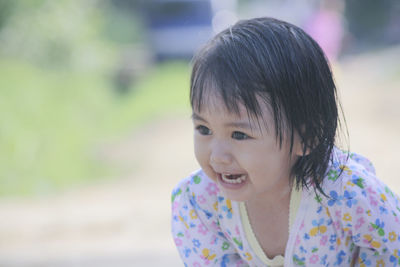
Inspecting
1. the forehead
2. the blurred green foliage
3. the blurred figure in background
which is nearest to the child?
the forehead

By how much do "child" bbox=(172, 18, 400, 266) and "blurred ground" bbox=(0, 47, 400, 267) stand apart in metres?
1.43

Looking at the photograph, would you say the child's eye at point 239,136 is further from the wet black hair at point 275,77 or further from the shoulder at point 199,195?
the shoulder at point 199,195

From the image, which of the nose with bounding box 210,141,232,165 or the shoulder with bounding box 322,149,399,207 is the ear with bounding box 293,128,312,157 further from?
the nose with bounding box 210,141,232,165

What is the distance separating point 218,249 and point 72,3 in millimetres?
6971

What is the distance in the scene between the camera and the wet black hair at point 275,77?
1.46m

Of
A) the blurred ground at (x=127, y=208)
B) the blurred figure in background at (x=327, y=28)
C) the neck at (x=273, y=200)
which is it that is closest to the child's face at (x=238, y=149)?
the neck at (x=273, y=200)

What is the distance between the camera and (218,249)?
173cm

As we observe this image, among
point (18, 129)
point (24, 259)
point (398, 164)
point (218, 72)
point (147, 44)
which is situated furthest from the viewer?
point (147, 44)

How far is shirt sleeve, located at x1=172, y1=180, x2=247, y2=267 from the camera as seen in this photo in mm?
1703

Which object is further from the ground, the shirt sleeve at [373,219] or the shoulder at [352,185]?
the shoulder at [352,185]

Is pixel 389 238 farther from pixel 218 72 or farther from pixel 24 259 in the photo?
pixel 24 259

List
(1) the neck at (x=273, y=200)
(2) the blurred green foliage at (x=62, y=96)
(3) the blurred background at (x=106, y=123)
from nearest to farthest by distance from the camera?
1. (1) the neck at (x=273, y=200)
2. (3) the blurred background at (x=106, y=123)
3. (2) the blurred green foliage at (x=62, y=96)

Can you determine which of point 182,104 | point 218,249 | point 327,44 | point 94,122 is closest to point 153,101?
point 182,104

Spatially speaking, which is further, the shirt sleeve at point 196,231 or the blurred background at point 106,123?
Result: the blurred background at point 106,123
